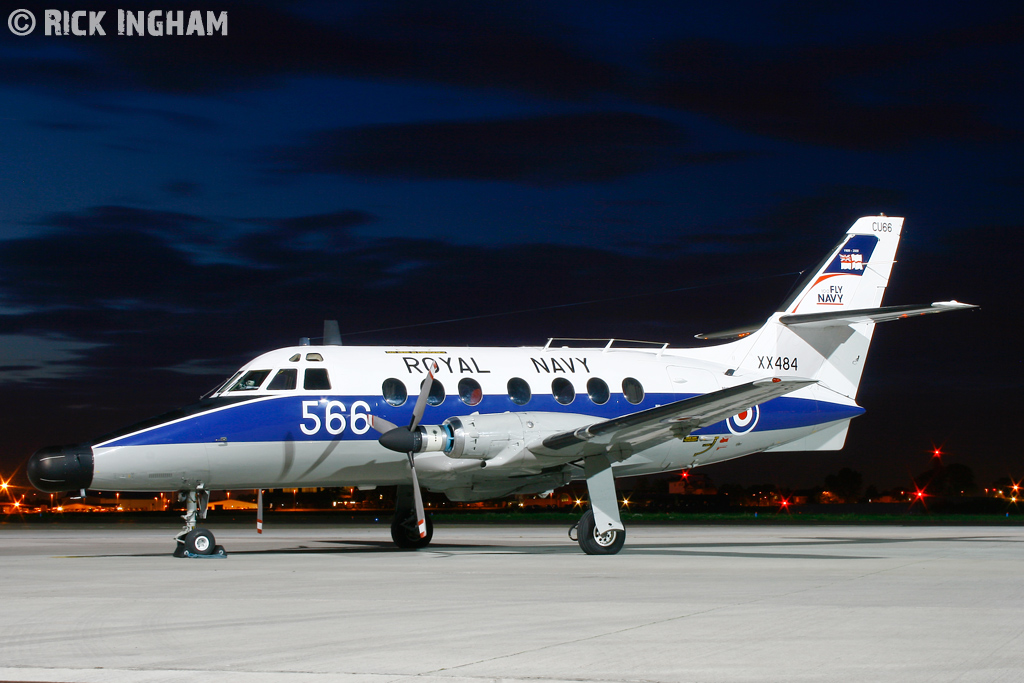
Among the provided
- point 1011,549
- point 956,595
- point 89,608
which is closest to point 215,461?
point 89,608

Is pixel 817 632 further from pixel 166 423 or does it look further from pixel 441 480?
pixel 166 423

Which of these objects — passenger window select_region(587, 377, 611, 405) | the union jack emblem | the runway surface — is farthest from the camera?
the union jack emblem

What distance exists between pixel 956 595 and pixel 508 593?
210 inches

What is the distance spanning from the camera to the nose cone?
17.7m

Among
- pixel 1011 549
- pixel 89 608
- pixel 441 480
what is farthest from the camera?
pixel 1011 549

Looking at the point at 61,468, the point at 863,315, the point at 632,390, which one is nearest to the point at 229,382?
the point at 61,468

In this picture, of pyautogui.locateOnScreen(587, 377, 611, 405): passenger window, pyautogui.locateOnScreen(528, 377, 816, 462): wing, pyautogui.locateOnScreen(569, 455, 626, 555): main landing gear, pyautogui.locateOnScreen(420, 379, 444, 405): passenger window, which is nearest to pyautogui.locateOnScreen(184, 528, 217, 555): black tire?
pyautogui.locateOnScreen(420, 379, 444, 405): passenger window

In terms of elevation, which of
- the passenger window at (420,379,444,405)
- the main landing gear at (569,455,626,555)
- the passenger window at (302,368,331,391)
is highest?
the passenger window at (302,368,331,391)

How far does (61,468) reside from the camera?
1781cm

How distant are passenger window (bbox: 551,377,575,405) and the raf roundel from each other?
383cm

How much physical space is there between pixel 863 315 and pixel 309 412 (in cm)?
1160

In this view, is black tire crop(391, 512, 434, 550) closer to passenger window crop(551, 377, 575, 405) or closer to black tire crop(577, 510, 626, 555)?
passenger window crop(551, 377, 575, 405)

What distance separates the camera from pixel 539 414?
19609 mm

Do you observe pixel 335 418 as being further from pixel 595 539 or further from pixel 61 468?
pixel 595 539
